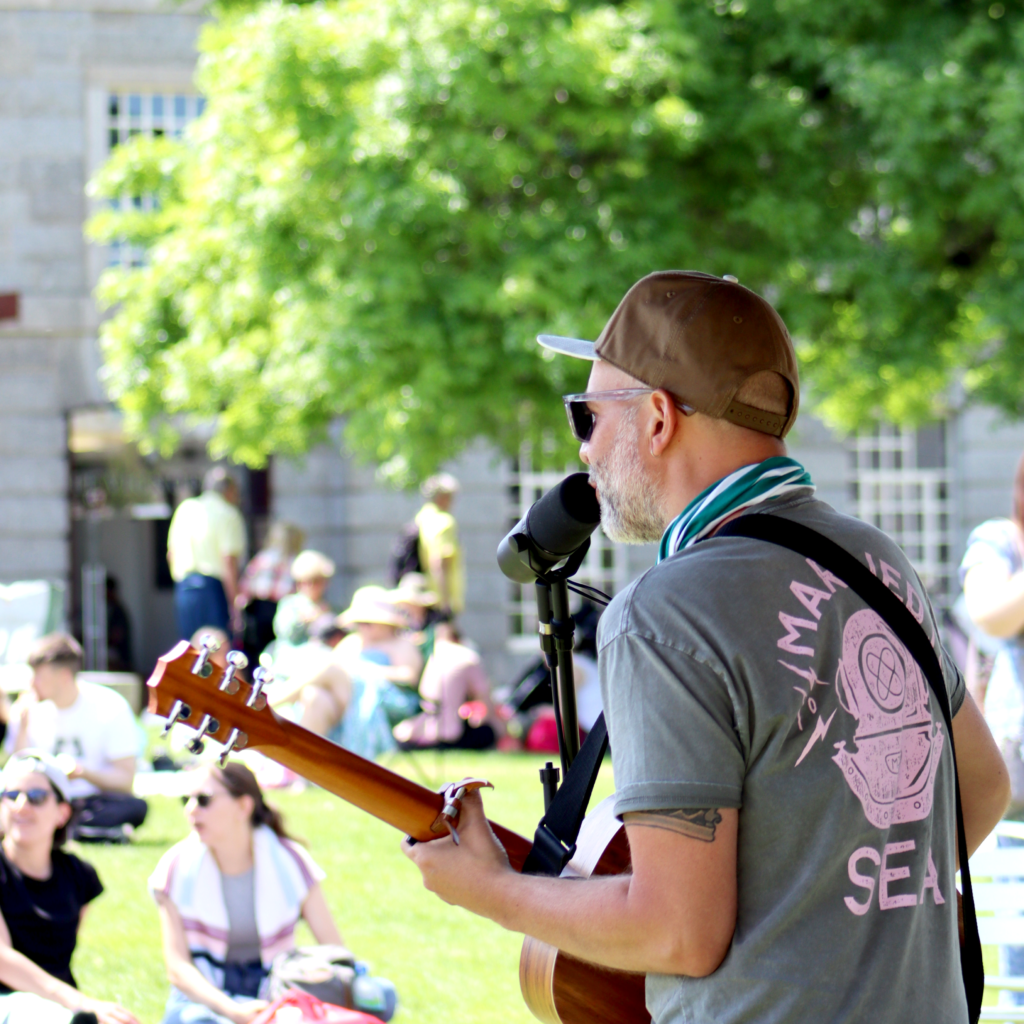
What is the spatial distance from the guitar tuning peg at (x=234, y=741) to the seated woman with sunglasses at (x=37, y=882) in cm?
271

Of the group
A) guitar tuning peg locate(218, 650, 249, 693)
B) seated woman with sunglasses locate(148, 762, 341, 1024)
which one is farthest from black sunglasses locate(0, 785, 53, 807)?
guitar tuning peg locate(218, 650, 249, 693)

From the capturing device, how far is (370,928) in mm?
6004

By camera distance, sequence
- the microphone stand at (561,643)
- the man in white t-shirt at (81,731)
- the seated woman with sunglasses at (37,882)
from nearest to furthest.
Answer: the microphone stand at (561,643) → the seated woman with sunglasses at (37,882) → the man in white t-shirt at (81,731)

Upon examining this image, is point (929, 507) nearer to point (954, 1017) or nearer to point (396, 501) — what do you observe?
point (396, 501)

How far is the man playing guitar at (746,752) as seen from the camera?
1537mm

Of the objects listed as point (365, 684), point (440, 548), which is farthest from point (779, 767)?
point (440, 548)

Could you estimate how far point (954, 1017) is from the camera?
5.56 ft

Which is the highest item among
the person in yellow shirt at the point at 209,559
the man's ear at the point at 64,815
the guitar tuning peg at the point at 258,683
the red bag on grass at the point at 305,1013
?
the guitar tuning peg at the point at 258,683

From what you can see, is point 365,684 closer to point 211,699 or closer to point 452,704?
point 452,704

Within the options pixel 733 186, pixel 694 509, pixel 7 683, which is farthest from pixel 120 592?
pixel 694 509

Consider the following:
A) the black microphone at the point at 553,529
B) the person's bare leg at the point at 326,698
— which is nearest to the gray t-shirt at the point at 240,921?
the black microphone at the point at 553,529

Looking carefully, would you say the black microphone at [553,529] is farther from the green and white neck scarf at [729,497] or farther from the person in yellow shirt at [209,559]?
the person in yellow shirt at [209,559]

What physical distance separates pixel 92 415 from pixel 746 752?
15.1 meters

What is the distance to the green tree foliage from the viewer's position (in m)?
9.87
